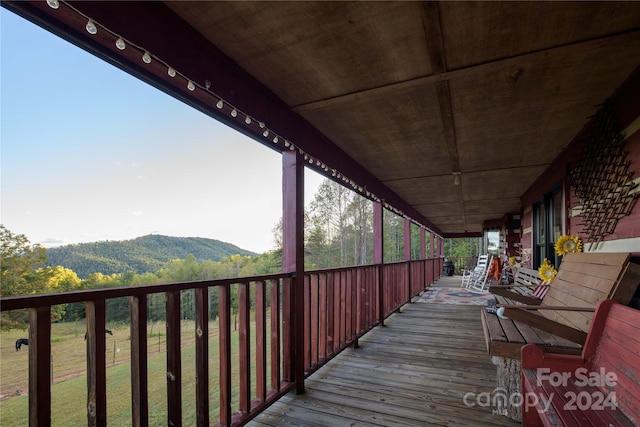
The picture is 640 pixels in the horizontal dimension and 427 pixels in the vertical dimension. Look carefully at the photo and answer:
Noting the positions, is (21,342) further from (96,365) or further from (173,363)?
(173,363)

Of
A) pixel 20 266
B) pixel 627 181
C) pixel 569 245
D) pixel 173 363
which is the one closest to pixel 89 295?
pixel 173 363

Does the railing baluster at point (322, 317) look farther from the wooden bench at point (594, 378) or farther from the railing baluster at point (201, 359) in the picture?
the wooden bench at point (594, 378)

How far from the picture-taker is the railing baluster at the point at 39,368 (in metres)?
1.03

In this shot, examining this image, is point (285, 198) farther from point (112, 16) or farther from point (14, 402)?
point (14, 402)

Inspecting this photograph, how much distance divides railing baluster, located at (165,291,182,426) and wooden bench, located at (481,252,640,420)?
1738mm

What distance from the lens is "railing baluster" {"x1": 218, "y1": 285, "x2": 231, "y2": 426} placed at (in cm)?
180

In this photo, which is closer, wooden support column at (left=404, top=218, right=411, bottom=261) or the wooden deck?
the wooden deck

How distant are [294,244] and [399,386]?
1417mm

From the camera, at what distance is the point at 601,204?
259 cm

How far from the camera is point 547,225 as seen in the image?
4.54 m

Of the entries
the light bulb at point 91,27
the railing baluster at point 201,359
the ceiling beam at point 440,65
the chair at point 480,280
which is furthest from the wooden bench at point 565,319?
the chair at point 480,280

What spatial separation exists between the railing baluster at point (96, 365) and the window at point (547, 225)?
4671 mm

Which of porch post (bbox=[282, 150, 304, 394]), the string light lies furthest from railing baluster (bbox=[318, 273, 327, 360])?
the string light

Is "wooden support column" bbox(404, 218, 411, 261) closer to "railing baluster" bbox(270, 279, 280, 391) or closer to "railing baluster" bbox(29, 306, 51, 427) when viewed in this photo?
"railing baluster" bbox(270, 279, 280, 391)
